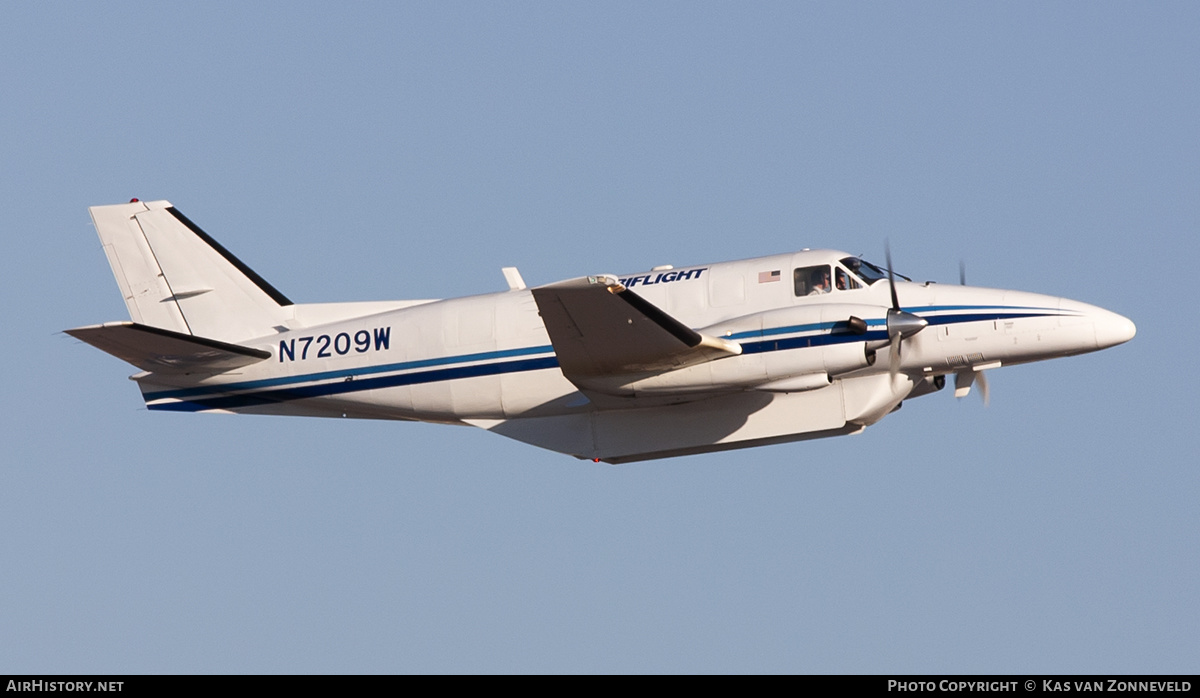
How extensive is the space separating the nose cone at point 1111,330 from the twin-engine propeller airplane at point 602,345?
0.06 ft

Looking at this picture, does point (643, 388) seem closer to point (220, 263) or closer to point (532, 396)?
point (532, 396)

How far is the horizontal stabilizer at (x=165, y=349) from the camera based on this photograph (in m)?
20.0

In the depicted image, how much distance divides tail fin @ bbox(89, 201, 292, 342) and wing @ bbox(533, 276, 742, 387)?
5454 mm

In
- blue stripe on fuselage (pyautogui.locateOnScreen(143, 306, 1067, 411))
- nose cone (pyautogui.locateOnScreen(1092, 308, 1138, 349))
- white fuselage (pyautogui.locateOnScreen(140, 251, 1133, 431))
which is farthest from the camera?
nose cone (pyautogui.locateOnScreen(1092, 308, 1138, 349))

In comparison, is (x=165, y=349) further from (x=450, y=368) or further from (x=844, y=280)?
(x=844, y=280)

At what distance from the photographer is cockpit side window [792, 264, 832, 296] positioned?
2005 cm

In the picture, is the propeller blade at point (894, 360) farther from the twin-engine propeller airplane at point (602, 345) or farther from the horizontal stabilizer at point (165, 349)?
the horizontal stabilizer at point (165, 349)

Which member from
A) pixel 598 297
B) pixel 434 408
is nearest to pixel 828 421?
pixel 598 297

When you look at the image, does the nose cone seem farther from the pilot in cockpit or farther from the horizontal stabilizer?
the horizontal stabilizer

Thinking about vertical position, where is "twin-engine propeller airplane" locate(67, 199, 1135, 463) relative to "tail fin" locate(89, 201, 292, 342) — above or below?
below

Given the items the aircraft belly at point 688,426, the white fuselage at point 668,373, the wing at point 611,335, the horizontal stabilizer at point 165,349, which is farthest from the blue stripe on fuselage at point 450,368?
the aircraft belly at point 688,426

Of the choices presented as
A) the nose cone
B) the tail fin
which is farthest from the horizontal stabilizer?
the nose cone

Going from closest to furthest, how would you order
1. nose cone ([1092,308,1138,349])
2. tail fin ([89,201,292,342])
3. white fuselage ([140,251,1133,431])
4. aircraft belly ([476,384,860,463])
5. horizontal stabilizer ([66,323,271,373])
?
1. white fuselage ([140,251,1133,431])
2. nose cone ([1092,308,1138,349])
3. horizontal stabilizer ([66,323,271,373])
4. aircraft belly ([476,384,860,463])
5. tail fin ([89,201,292,342])
